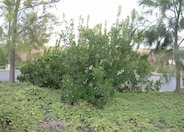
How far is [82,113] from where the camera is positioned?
6.73m

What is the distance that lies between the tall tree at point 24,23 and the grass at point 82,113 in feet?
5.22

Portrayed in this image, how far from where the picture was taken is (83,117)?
655cm

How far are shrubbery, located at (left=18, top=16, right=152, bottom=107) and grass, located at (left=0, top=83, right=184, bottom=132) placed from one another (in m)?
0.29

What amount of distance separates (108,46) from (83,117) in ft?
6.13

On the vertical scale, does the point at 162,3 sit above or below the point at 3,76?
above

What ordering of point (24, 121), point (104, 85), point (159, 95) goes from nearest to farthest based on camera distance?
point (24, 121), point (104, 85), point (159, 95)

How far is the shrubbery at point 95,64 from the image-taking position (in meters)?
7.24

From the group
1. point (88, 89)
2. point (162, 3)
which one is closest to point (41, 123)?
point (88, 89)

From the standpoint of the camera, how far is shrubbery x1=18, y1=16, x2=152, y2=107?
7.24 metres

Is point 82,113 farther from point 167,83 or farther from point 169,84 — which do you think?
point 169,84

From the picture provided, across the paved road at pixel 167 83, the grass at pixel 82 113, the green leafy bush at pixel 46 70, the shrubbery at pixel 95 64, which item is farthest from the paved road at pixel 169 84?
the green leafy bush at pixel 46 70

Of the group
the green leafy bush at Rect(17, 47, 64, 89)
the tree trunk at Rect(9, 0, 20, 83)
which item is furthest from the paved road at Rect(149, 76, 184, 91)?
the tree trunk at Rect(9, 0, 20, 83)

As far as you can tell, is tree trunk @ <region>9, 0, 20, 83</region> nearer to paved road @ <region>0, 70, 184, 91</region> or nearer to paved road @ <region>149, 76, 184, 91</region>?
paved road @ <region>0, 70, 184, 91</region>

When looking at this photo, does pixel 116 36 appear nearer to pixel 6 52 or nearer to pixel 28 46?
pixel 28 46
